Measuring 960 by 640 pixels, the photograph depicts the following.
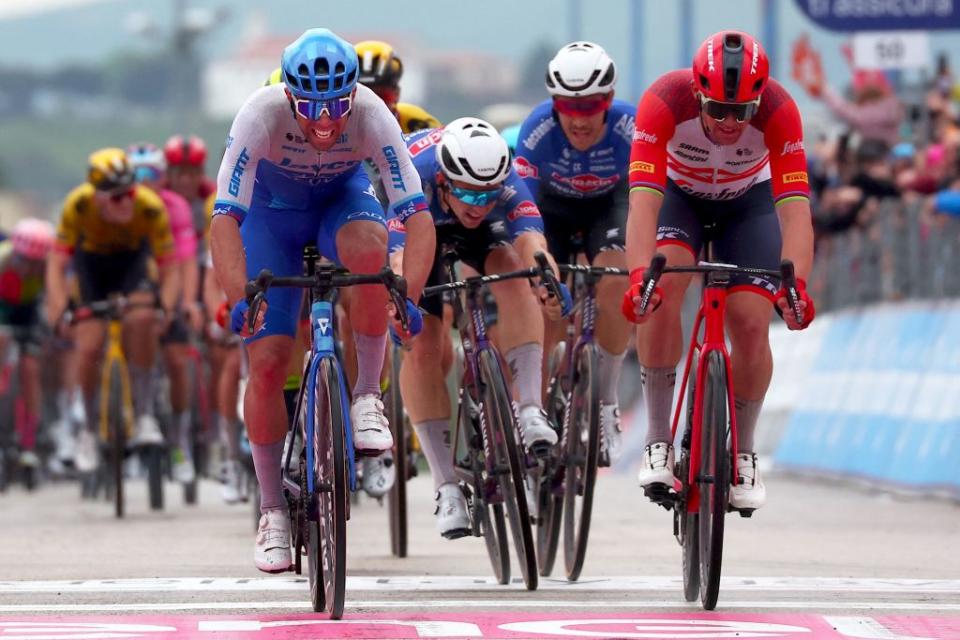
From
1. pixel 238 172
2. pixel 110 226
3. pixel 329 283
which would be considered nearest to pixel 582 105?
pixel 238 172

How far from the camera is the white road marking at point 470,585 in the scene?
8938mm

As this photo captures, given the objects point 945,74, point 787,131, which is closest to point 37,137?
point 945,74

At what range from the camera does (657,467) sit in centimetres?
859

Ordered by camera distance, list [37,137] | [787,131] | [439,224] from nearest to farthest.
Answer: [787,131]
[439,224]
[37,137]

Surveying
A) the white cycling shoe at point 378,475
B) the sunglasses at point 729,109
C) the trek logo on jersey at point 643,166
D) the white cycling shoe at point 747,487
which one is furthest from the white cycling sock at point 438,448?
the sunglasses at point 729,109

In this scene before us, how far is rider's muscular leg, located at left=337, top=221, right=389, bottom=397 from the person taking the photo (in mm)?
8578

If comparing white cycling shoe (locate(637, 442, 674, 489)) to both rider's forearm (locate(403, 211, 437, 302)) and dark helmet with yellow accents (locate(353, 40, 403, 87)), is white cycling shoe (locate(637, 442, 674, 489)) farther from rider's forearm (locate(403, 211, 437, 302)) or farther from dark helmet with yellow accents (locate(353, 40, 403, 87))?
dark helmet with yellow accents (locate(353, 40, 403, 87))

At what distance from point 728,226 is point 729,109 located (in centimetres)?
84

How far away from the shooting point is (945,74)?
20.0 metres

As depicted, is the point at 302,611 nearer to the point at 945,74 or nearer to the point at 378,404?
the point at 378,404

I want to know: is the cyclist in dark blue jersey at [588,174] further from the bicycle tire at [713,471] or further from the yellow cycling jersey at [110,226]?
the yellow cycling jersey at [110,226]

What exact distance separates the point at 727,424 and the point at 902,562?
2.50 metres

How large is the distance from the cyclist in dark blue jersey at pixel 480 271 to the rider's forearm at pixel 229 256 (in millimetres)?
1615

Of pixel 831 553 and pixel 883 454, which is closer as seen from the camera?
pixel 831 553
